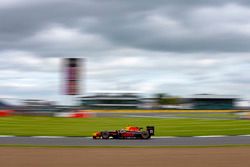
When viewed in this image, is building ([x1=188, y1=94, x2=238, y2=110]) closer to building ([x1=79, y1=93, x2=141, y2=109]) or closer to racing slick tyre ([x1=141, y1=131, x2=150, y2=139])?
building ([x1=79, y1=93, x2=141, y2=109])

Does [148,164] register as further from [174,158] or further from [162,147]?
[162,147]

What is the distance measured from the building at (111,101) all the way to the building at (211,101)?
421 inches

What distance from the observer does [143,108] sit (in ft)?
209

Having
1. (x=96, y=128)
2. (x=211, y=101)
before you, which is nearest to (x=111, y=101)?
(x=211, y=101)

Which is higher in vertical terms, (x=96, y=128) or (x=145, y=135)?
(x=96, y=128)

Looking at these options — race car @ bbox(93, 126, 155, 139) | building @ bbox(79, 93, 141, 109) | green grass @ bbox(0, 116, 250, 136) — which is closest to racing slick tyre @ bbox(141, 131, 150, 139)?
race car @ bbox(93, 126, 155, 139)

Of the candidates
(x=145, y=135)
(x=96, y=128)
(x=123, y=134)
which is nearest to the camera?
(x=123, y=134)

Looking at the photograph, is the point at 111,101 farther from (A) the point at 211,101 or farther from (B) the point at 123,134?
(B) the point at 123,134

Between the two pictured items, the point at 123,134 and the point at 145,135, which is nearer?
the point at 123,134

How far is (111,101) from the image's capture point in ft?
225

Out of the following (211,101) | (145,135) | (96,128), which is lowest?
(145,135)

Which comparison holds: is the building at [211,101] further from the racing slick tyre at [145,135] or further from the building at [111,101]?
the racing slick tyre at [145,135]

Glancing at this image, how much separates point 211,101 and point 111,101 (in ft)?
51.3

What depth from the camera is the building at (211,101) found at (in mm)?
71062
